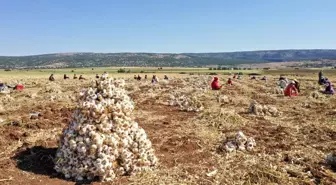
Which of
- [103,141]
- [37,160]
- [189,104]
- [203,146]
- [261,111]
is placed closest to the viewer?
[103,141]

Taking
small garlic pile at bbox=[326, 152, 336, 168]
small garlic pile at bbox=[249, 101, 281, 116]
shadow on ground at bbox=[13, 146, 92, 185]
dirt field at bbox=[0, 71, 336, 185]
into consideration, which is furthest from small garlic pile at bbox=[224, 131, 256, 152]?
small garlic pile at bbox=[249, 101, 281, 116]

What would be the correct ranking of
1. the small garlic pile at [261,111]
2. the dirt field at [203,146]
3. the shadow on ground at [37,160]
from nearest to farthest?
1. the dirt field at [203,146]
2. the shadow on ground at [37,160]
3. the small garlic pile at [261,111]

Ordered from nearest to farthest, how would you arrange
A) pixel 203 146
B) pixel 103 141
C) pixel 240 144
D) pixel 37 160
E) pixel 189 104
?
1. pixel 103 141
2. pixel 37 160
3. pixel 240 144
4. pixel 203 146
5. pixel 189 104

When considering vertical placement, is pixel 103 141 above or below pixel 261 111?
above

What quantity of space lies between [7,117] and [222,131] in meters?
8.89

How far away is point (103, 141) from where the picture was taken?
892 cm

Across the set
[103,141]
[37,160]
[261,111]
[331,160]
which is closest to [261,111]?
[261,111]

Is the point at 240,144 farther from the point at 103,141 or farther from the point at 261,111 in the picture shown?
the point at 261,111

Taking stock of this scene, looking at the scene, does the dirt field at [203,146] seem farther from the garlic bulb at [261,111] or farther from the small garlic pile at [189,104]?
the small garlic pile at [189,104]

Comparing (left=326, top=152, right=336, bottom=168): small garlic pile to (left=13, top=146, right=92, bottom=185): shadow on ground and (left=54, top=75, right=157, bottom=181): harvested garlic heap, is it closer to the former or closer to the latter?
(left=54, top=75, right=157, bottom=181): harvested garlic heap

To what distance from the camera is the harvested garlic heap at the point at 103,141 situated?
343 inches

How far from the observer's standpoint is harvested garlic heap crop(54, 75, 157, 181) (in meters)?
8.72

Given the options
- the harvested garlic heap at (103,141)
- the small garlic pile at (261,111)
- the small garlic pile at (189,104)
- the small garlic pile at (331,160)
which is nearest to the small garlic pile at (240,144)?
the small garlic pile at (331,160)

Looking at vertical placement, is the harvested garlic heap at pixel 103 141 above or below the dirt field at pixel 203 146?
above
